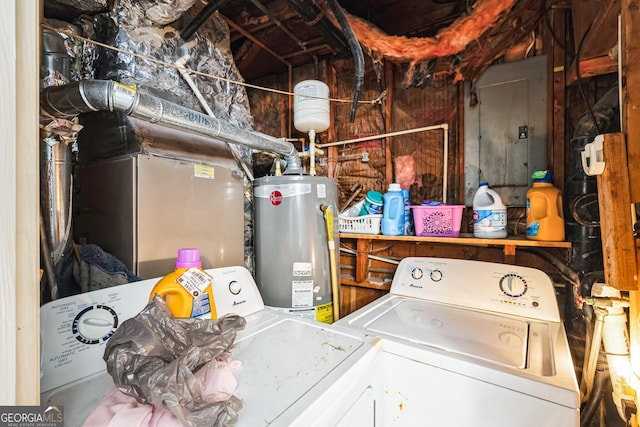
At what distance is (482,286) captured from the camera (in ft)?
4.36

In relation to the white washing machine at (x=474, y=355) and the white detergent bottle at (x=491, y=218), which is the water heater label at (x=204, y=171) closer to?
the white washing machine at (x=474, y=355)

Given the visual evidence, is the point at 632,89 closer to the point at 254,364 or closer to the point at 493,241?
the point at 493,241

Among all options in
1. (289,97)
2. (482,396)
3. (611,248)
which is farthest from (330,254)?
(289,97)

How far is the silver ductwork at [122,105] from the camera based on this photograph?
905 mm

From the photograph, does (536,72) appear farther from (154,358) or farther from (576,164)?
(154,358)

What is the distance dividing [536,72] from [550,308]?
51.0 inches

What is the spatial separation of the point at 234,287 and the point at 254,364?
0.43m

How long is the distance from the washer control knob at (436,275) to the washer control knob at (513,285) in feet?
0.89

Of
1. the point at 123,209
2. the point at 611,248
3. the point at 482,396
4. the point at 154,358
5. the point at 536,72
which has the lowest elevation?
the point at 482,396

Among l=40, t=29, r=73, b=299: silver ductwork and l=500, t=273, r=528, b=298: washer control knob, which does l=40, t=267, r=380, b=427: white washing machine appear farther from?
l=500, t=273, r=528, b=298: washer control knob

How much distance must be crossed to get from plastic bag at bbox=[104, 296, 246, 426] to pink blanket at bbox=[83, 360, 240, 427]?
0.01 m

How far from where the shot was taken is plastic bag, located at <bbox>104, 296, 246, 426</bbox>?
1.71ft

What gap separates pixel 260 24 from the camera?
1.82 meters

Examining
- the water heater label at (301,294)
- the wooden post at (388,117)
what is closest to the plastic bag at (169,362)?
the water heater label at (301,294)
